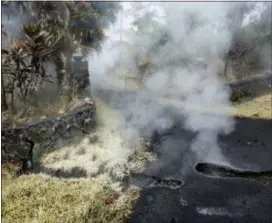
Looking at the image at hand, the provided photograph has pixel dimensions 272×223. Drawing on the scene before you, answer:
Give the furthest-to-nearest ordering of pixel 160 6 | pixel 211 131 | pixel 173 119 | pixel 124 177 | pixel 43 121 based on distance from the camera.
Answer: pixel 160 6 < pixel 173 119 < pixel 211 131 < pixel 43 121 < pixel 124 177

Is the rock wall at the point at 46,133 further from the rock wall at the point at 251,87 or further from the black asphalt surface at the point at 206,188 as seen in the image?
the rock wall at the point at 251,87

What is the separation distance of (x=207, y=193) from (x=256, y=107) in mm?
6925

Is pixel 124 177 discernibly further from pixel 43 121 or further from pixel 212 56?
pixel 212 56

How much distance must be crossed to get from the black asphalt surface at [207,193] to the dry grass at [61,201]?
1.31ft

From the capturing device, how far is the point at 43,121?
8.91m

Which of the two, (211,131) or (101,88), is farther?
(101,88)

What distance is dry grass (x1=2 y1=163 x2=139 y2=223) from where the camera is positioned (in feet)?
19.1

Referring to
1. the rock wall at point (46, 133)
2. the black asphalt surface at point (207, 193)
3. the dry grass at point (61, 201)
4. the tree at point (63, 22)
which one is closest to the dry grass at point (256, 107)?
the black asphalt surface at point (207, 193)

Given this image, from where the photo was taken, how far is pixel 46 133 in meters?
8.89

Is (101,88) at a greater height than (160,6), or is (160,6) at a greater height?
(160,6)

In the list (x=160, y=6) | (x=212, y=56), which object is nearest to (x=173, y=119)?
(x=212, y=56)

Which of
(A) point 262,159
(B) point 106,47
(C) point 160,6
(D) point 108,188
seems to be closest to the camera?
(D) point 108,188

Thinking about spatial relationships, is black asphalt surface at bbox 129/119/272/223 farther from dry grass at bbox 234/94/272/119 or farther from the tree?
the tree

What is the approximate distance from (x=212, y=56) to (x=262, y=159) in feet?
31.8
